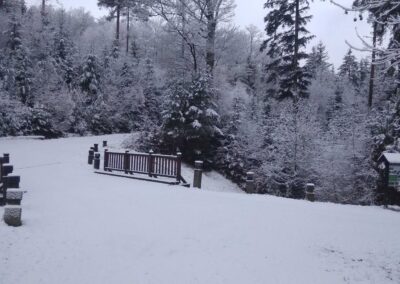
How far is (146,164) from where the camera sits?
15.2 metres

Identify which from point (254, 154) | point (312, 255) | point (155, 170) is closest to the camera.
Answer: point (312, 255)

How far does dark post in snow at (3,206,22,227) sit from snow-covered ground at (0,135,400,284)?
17cm

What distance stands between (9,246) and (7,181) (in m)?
2.83

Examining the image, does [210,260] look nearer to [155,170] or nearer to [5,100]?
[155,170]

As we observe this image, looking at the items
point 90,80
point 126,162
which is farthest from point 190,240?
point 90,80

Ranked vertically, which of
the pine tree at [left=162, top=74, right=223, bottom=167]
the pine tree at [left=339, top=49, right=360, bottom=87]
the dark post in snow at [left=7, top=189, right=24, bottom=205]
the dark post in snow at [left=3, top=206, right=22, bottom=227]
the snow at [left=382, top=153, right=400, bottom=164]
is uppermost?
the pine tree at [left=339, top=49, right=360, bottom=87]

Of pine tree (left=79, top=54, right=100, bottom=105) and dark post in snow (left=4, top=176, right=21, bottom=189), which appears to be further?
pine tree (left=79, top=54, right=100, bottom=105)

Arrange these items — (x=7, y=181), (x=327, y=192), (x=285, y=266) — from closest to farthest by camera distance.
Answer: (x=285, y=266) < (x=7, y=181) < (x=327, y=192)

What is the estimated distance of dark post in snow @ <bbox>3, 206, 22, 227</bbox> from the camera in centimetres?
734

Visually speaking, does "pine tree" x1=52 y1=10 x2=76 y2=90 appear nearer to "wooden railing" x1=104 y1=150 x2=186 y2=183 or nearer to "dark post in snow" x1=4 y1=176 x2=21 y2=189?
"wooden railing" x1=104 y1=150 x2=186 y2=183

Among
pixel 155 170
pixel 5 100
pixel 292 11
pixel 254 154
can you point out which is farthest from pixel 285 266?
pixel 5 100

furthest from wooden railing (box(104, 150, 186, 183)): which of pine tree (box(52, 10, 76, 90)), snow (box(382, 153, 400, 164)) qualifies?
pine tree (box(52, 10, 76, 90))

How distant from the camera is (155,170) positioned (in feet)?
48.9

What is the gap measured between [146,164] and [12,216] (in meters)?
8.03
